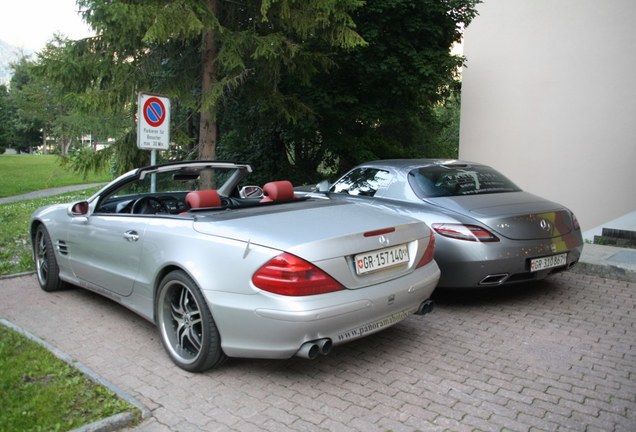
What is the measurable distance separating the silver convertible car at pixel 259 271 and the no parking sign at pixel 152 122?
2.08 meters

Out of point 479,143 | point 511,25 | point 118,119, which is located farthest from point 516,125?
point 118,119

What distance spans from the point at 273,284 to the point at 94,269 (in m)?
2.29

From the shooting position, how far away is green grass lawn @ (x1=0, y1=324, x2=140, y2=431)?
2.83 m

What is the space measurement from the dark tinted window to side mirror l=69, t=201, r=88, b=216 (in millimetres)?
2844

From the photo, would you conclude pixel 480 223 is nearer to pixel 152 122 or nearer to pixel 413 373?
pixel 413 373

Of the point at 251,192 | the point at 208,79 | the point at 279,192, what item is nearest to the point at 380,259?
the point at 279,192

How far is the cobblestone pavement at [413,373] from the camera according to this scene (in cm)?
292

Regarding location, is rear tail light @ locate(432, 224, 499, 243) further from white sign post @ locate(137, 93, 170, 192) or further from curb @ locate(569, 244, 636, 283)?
white sign post @ locate(137, 93, 170, 192)

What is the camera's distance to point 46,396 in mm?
3104

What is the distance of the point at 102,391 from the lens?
3148mm

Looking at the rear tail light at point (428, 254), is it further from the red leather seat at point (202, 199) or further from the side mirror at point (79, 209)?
the side mirror at point (79, 209)

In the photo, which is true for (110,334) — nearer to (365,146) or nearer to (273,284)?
(273,284)

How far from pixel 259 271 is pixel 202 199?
3.64ft

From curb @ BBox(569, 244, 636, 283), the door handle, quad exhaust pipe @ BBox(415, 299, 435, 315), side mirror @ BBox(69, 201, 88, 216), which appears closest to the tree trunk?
side mirror @ BBox(69, 201, 88, 216)
